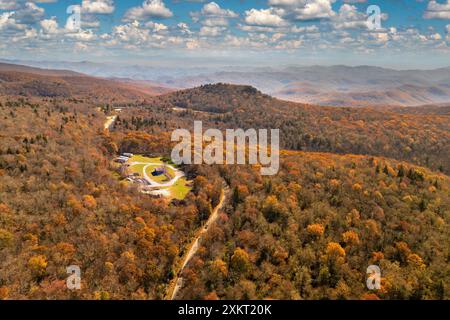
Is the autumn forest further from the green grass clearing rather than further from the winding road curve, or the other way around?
the green grass clearing

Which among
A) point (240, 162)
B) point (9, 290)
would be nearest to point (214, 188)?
point (240, 162)

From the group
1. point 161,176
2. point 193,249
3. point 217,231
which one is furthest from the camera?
point 161,176

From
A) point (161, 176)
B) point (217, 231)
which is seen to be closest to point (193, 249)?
point (217, 231)

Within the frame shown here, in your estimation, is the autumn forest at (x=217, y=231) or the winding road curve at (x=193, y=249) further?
the winding road curve at (x=193, y=249)

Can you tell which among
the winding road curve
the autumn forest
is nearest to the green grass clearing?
the autumn forest

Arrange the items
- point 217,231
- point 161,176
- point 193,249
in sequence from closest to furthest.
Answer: point 193,249 → point 217,231 → point 161,176

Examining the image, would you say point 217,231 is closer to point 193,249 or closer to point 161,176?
point 193,249

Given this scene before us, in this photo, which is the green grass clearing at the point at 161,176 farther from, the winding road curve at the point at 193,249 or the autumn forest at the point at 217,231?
the winding road curve at the point at 193,249

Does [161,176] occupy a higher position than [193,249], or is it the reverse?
[161,176]

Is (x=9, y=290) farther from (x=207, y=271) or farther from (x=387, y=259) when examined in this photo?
(x=387, y=259)

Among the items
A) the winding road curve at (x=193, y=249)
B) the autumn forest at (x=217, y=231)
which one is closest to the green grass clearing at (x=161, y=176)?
the autumn forest at (x=217, y=231)
